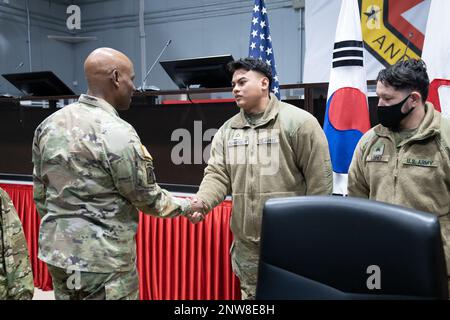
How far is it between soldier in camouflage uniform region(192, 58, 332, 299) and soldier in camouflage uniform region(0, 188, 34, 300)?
0.80 metres

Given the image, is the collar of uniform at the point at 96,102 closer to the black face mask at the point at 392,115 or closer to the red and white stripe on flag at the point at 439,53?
the black face mask at the point at 392,115

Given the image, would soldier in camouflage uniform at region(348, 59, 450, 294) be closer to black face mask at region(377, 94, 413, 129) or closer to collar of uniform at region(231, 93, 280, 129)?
black face mask at region(377, 94, 413, 129)

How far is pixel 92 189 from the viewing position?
133cm

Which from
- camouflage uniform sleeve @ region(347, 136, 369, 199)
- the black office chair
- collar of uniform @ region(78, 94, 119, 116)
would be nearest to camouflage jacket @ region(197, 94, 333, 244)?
camouflage uniform sleeve @ region(347, 136, 369, 199)

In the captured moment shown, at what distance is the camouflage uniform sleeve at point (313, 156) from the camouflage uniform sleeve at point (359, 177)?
0.10 metres

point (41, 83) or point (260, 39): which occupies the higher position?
point (260, 39)

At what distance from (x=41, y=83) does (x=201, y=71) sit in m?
1.57

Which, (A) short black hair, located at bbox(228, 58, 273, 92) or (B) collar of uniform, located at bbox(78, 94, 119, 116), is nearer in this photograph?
(B) collar of uniform, located at bbox(78, 94, 119, 116)

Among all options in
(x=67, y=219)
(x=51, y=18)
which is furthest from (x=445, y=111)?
(x=51, y=18)

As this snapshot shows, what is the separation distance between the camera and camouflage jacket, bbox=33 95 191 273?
51.8 inches

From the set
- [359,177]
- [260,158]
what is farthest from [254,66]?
[359,177]

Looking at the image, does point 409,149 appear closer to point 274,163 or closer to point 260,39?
point 274,163

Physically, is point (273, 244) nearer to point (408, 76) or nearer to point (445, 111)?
point (408, 76)

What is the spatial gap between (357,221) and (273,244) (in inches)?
8.7
